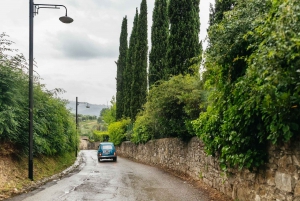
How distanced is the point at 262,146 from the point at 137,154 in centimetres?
2343

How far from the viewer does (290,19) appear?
4332mm

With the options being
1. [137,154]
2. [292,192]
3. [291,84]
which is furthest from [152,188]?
[137,154]

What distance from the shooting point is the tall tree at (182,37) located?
65.7 ft

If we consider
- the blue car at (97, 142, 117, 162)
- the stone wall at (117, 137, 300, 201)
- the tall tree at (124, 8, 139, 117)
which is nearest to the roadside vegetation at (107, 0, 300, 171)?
the stone wall at (117, 137, 300, 201)

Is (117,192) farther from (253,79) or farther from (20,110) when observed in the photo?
(253,79)

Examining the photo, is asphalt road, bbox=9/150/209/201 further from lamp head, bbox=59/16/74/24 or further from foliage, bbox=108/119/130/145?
foliage, bbox=108/119/130/145

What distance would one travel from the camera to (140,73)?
110 feet

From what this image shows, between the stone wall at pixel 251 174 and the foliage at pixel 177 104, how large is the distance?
Result: 0.88 meters

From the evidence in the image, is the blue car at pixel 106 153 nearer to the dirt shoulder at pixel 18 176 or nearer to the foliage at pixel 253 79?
the dirt shoulder at pixel 18 176

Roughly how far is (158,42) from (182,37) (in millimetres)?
7657

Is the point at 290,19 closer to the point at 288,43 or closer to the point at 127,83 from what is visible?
the point at 288,43

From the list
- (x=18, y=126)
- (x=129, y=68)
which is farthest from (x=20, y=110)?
(x=129, y=68)

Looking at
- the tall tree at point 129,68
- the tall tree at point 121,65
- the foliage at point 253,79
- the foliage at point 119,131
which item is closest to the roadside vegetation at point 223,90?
the foliage at point 253,79

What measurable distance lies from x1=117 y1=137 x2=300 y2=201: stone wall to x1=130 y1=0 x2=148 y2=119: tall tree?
56.9ft
